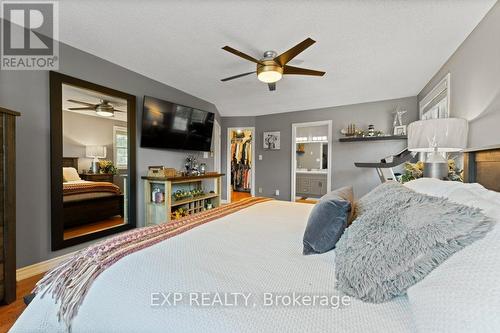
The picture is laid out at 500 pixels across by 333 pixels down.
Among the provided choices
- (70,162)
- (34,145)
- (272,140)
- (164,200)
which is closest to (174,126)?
(164,200)

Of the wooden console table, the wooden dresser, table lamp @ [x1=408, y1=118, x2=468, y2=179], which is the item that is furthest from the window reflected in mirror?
table lamp @ [x1=408, y1=118, x2=468, y2=179]

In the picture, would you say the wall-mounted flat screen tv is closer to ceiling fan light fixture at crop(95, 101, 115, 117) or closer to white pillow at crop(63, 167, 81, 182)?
ceiling fan light fixture at crop(95, 101, 115, 117)

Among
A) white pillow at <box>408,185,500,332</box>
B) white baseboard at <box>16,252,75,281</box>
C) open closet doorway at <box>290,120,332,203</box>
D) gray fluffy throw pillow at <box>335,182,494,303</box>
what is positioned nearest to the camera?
white pillow at <box>408,185,500,332</box>

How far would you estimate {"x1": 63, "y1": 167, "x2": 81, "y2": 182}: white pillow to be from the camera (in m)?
3.53

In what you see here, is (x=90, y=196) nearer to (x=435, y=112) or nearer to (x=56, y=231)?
(x=56, y=231)

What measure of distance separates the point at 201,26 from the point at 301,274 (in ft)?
6.77

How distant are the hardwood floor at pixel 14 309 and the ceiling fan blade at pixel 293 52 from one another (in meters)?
2.80

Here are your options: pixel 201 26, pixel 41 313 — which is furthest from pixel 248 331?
pixel 201 26

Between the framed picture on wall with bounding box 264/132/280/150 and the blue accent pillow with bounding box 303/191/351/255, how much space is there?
4.06 meters

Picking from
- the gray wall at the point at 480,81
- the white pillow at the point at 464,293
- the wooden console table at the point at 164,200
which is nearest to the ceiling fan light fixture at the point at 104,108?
the wooden console table at the point at 164,200

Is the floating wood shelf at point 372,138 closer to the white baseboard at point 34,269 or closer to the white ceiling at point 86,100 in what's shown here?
the white ceiling at point 86,100

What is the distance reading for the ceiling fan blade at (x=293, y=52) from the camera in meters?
1.77

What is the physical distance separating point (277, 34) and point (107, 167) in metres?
3.82

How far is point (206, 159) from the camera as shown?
4.42 m
